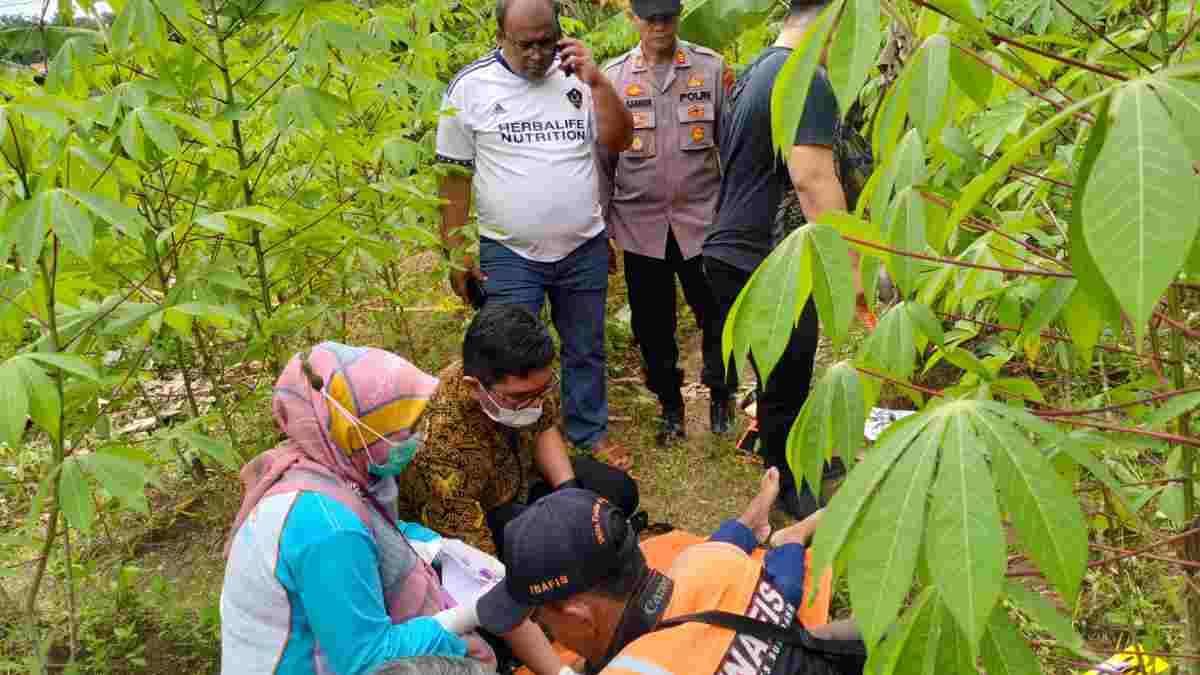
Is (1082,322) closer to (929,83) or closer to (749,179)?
(929,83)

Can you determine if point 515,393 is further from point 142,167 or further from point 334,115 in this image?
point 142,167

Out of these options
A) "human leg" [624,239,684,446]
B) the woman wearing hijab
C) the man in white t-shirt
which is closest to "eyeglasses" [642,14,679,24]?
the man in white t-shirt

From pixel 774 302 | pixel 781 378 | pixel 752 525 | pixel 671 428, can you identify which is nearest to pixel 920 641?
pixel 774 302

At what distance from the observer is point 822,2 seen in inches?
101

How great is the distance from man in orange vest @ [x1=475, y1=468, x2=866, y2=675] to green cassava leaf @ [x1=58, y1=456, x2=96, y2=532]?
2.45 ft

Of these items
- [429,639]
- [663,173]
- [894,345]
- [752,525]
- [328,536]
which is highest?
[894,345]

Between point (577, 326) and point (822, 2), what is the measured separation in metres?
1.46

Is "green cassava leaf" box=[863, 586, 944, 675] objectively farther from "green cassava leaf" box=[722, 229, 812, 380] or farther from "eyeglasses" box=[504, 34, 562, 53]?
"eyeglasses" box=[504, 34, 562, 53]

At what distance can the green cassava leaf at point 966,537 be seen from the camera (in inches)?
28.7

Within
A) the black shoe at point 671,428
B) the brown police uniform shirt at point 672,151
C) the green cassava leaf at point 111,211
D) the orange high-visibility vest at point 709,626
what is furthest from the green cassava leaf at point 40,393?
the black shoe at point 671,428

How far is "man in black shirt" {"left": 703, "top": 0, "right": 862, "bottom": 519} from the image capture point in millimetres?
2619

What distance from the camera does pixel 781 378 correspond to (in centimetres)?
302

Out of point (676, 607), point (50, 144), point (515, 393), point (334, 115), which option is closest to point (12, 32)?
point (50, 144)

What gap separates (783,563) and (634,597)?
64 cm
